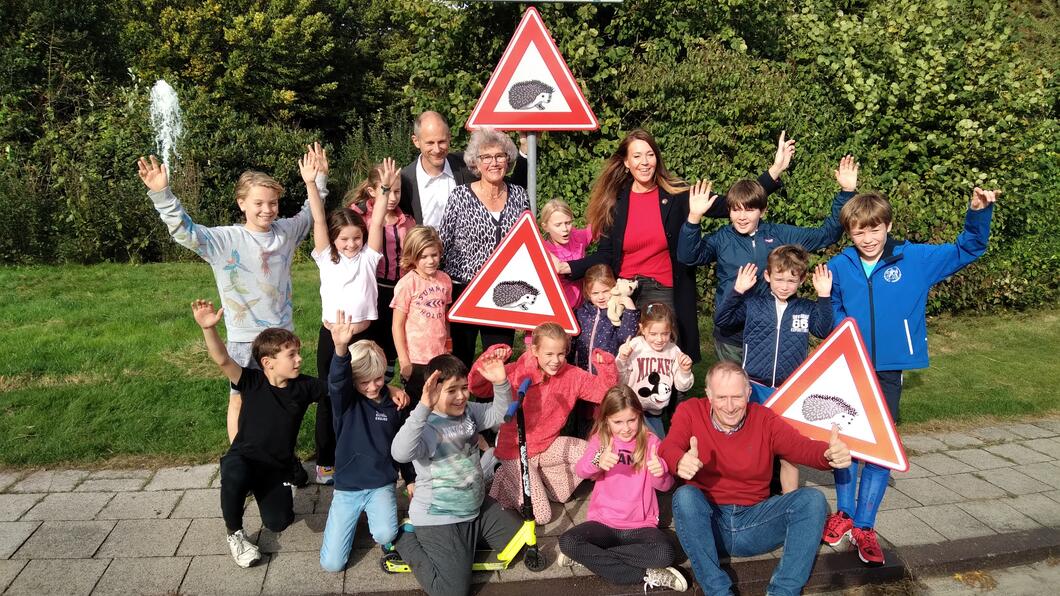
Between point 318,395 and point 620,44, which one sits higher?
point 620,44

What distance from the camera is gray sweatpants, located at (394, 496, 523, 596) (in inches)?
163

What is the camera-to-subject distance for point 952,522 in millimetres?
5102

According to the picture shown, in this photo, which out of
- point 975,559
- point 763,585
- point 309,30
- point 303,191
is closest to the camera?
point 763,585

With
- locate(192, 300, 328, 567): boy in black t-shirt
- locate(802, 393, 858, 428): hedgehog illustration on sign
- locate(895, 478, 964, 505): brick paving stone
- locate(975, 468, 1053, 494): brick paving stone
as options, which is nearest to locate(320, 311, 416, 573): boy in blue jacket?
locate(192, 300, 328, 567): boy in black t-shirt

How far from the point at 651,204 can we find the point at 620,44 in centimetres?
452

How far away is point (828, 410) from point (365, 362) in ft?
8.61

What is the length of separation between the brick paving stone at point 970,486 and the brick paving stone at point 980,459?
270mm

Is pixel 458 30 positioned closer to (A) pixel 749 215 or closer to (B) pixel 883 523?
(A) pixel 749 215

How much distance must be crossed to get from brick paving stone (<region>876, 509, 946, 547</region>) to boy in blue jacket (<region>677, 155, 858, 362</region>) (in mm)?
1331

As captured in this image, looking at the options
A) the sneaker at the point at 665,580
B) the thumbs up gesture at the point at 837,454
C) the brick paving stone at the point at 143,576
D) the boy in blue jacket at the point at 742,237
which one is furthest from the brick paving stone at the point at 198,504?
the thumbs up gesture at the point at 837,454

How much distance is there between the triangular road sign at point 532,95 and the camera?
5418mm

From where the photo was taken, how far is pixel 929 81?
941 centimetres

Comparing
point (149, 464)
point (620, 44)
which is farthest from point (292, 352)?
point (620, 44)

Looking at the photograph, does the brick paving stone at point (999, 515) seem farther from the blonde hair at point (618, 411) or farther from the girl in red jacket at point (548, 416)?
the girl in red jacket at point (548, 416)
